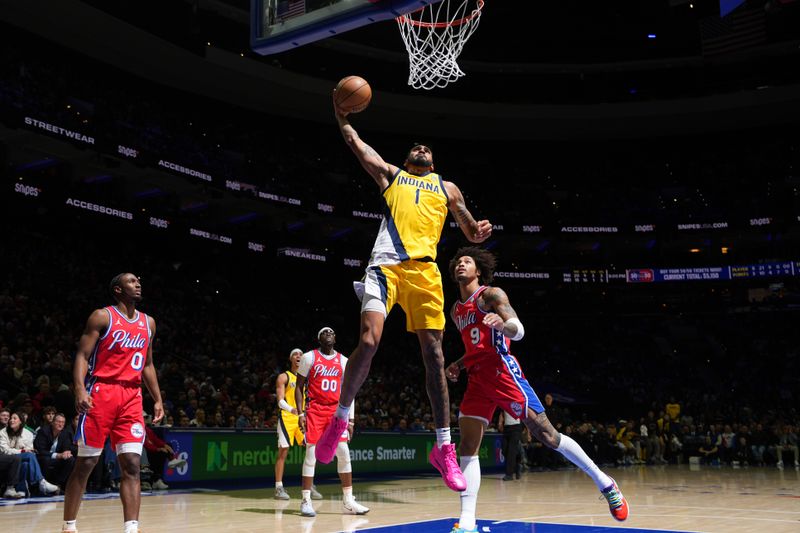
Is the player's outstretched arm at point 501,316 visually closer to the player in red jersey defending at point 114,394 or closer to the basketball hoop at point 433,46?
the player in red jersey defending at point 114,394

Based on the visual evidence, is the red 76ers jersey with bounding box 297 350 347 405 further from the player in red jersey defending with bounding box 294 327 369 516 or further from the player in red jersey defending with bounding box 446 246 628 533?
the player in red jersey defending with bounding box 446 246 628 533

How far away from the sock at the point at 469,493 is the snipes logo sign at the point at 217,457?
27.1ft

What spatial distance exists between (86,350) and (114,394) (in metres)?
0.41

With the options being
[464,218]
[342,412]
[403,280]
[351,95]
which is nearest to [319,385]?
[342,412]

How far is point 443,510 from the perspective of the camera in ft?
31.4

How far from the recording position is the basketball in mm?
5609

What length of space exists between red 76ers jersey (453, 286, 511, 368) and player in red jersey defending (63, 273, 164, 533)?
2623 millimetres

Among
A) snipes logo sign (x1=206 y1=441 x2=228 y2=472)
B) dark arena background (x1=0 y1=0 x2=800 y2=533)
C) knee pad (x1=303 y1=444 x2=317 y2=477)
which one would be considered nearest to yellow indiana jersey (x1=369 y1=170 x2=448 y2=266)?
knee pad (x1=303 y1=444 x2=317 y2=477)

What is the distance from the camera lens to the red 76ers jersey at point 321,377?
10438 mm

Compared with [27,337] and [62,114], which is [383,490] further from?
[62,114]

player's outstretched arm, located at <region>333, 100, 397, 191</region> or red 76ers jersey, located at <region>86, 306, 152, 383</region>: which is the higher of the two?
player's outstretched arm, located at <region>333, 100, 397, 191</region>

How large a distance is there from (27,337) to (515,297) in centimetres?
2157

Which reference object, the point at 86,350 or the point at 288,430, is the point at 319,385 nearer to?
the point at 288,430

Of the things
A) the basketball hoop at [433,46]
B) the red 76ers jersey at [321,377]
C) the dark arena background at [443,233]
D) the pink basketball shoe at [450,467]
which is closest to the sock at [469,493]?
the pink basketball shoe at [450,467]
